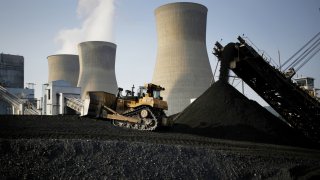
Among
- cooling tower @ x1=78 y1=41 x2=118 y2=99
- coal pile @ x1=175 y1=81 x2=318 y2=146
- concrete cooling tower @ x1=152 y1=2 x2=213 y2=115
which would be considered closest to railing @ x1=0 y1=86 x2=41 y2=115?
cooling tower @ x1=78 y1=41 x2=118 y2=99

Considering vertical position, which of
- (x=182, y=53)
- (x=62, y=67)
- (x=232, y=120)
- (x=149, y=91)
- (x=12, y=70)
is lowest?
(x=232, y=120)

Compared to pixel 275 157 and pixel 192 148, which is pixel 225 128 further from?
pixel 192 148

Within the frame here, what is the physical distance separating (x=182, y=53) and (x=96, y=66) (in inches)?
446

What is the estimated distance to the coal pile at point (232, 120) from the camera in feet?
38.5

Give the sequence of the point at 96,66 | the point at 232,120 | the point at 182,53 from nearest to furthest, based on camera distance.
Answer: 1. the point at 232,120
2. the point at 182,53
3. the point at 96,66

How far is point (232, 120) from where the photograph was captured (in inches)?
483

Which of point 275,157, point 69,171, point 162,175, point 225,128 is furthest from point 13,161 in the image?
point 225,128

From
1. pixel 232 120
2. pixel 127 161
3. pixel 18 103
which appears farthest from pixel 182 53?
pixel 127 161

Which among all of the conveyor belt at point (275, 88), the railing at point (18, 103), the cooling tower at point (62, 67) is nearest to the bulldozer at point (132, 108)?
the conveyor belt at point (275, 88)

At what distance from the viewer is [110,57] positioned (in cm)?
3359

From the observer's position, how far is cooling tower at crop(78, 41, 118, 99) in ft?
107

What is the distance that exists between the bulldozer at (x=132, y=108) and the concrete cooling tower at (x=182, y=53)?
13115 mm

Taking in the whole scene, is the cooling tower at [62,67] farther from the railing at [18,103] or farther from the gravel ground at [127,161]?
the gravel ground at [127,161]

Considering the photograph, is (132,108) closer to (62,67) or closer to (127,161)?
(127,161)
